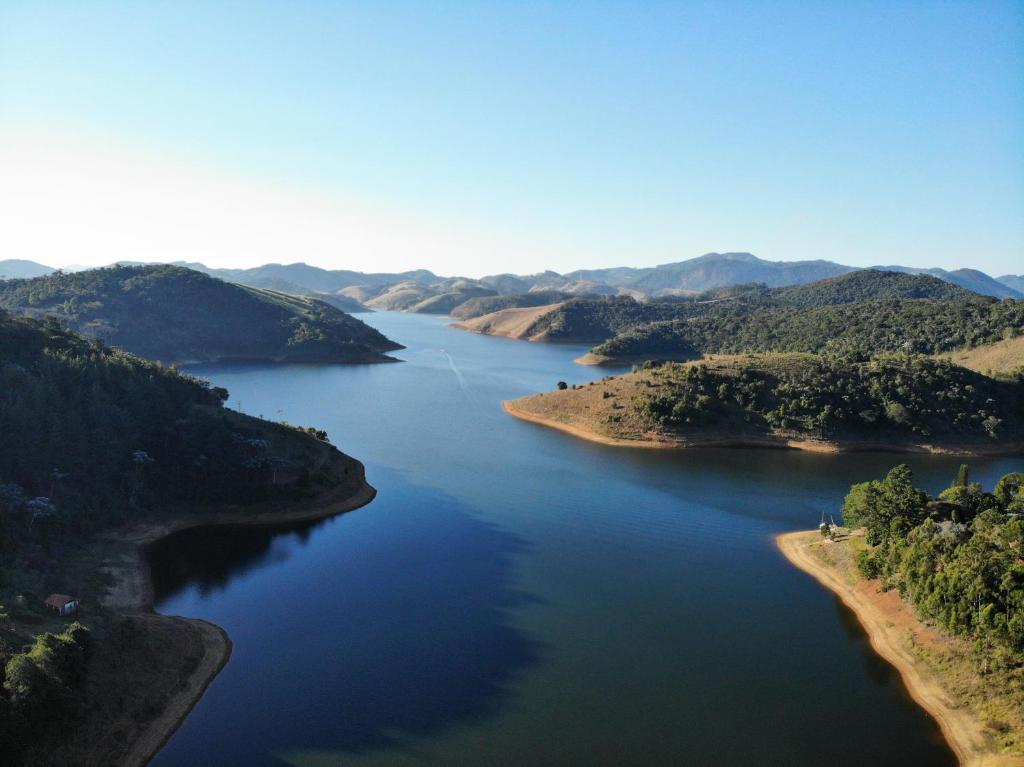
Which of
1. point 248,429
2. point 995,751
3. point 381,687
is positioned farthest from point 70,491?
point 995,751

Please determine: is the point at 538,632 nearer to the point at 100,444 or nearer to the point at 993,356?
→ the point at 100,444

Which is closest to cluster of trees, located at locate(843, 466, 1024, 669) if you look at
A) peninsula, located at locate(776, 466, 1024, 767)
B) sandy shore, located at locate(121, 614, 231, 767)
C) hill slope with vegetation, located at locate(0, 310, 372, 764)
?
peninsula, located at locate(776, 466, 1024, 767)

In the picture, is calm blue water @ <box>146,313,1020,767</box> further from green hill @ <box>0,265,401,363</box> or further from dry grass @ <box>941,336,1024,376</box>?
green hill @ <box>0,265,401,363</box>

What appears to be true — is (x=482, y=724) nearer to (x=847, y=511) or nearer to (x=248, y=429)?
(x=847, y=511)

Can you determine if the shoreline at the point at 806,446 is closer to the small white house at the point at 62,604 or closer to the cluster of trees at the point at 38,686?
the small white house at the point at 62,604

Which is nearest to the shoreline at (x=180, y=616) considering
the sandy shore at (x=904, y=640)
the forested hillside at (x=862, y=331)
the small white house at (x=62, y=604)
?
the small white house at (x=62, y=604)

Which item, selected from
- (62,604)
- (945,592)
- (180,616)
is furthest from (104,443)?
(945,592)
